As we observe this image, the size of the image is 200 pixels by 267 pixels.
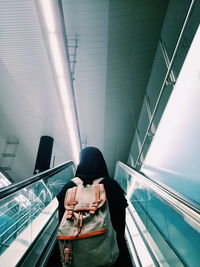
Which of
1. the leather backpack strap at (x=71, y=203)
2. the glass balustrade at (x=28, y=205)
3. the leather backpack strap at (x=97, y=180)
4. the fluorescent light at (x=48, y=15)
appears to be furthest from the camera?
the fluorescent light at (x=48, y=15)

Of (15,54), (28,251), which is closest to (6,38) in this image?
(15,54)

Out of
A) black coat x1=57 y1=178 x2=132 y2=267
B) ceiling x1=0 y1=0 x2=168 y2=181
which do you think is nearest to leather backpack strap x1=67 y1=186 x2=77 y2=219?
black coat x1=57 y1=178 x2=132 y2=267

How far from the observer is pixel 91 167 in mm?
1604

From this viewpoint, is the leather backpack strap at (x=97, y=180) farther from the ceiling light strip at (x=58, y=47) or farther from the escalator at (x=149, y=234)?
the ceiling light strip at (x=58, y=47)

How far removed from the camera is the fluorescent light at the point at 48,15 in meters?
2.14

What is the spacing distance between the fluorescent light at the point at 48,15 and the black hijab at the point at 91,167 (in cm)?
221

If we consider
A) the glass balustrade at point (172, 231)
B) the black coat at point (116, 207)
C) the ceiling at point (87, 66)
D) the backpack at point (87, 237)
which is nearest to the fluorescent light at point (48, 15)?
the ceiling at point (87, 66)

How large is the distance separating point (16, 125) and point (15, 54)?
136 inches

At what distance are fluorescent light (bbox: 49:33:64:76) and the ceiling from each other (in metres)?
1.32

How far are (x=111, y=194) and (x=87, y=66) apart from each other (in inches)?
166

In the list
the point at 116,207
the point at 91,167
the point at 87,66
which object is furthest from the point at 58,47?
the point at 116,207

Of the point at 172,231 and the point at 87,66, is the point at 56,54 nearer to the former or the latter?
the point at 87,66

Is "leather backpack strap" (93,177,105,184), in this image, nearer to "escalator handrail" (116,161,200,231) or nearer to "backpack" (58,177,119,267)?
"backpack" (58,177,119,267)

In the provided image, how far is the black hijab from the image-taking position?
5.00 ft
